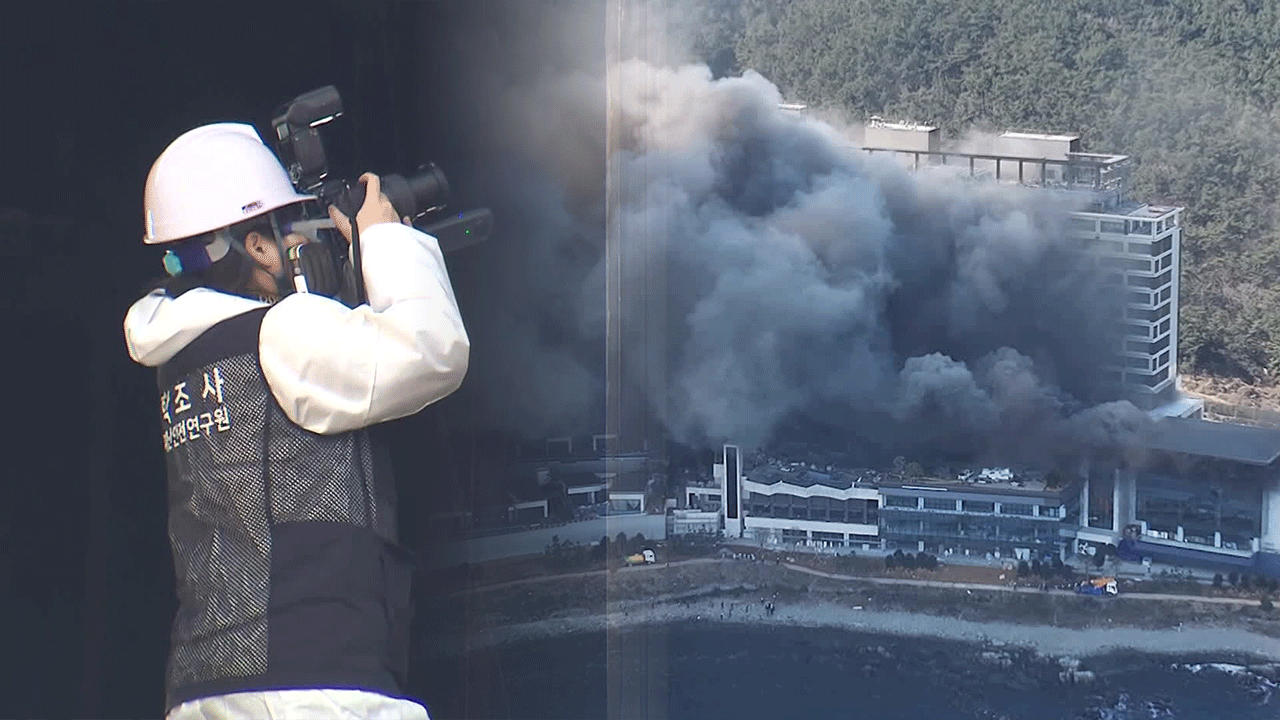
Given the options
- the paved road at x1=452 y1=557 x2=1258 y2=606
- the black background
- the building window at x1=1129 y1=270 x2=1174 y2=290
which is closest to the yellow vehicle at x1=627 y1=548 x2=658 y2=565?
the paved road at x1=452 y1=557 x2=1258 y2=606

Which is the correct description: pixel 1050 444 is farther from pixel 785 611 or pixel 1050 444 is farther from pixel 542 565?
pixel 542 565

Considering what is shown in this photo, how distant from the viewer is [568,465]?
137 inches

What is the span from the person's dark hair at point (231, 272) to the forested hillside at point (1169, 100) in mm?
1288

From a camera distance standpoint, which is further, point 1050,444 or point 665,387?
point 665,387

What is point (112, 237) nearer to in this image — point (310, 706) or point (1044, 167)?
point (310, 706)

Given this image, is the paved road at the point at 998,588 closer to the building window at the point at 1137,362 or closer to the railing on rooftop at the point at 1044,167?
the building window at the point at 1137,362

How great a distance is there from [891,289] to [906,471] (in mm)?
354

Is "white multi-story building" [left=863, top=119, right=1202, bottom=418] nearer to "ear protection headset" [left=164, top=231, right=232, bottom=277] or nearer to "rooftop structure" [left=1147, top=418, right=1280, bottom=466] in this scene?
"rooftop structure" [left=1147, top=418, right=1280, bottom=466]

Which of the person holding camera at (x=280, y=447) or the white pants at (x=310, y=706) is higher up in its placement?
the person holding camera at (x=280, y=447)

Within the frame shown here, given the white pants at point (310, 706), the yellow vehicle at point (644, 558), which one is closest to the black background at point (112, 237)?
the yellow vehicle at point (644, 558)

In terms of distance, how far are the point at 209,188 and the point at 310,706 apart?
79 centimetres

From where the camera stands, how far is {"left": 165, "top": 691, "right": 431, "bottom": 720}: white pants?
2.38 m

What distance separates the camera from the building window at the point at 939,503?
324 cm

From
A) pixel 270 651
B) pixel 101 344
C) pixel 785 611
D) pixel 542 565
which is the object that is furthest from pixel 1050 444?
pixel 101 344
